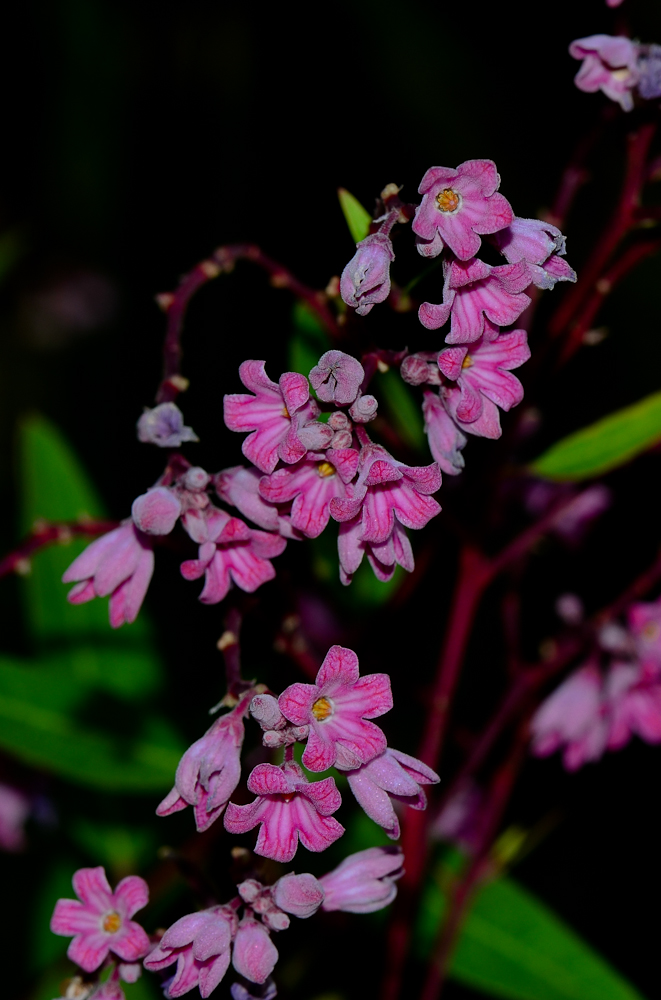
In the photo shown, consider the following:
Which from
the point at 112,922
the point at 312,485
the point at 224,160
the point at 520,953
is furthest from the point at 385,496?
the point at 224,160

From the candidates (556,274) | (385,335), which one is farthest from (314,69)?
(556,274)

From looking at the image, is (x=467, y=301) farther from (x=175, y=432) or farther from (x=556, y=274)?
(x=175, y=432)

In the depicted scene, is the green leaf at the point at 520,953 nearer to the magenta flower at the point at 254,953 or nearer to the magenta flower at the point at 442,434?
the magenta flower at the point at 254,953

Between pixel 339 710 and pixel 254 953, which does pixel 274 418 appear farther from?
pixel 254 953

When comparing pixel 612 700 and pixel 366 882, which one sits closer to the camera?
pixel 366 882

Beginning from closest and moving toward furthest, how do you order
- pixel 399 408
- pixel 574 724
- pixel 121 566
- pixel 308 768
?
pixel 308 768 → pixel 121 566 → pixel 399 408 → pixel 574 724

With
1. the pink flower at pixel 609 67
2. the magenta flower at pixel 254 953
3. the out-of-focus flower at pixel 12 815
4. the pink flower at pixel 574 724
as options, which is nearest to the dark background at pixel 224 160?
the out-of-focus flower at pixel 12 815
